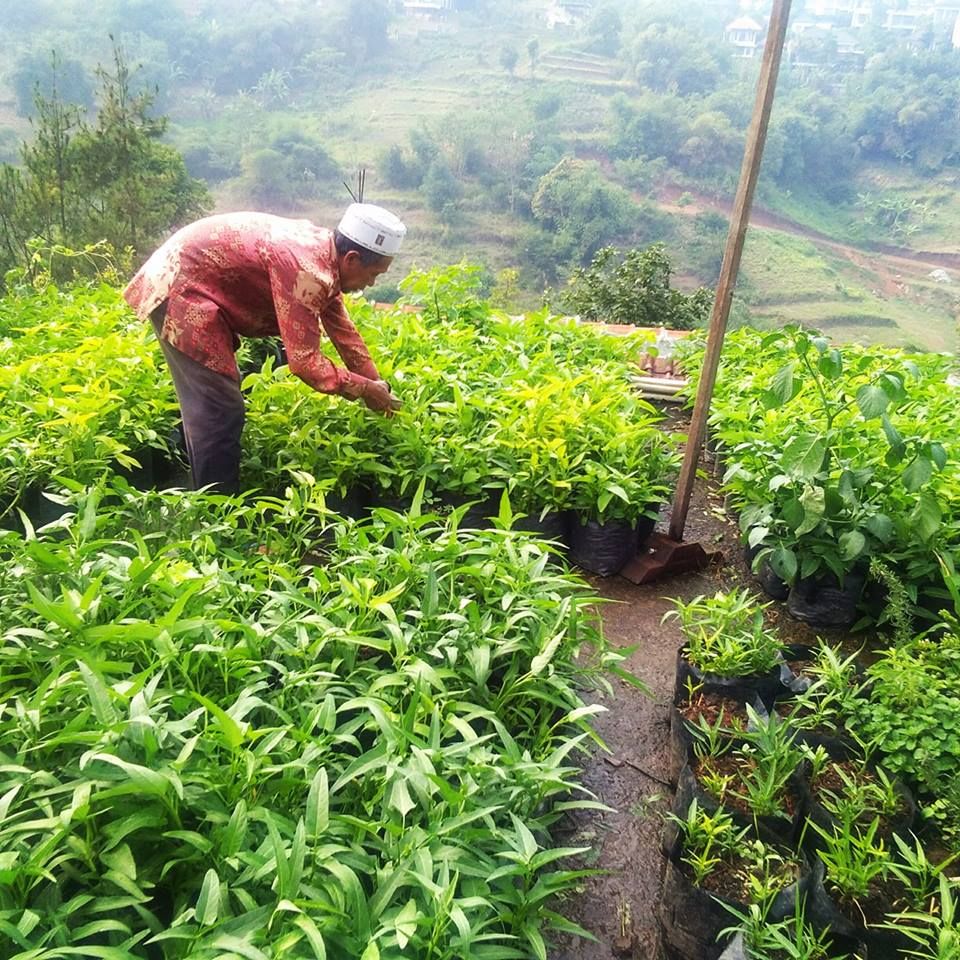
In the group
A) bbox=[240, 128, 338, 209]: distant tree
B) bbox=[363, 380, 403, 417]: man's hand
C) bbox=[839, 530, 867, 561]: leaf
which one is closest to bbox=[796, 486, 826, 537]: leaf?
bbox=[839, 530, 867, 561]: leaf

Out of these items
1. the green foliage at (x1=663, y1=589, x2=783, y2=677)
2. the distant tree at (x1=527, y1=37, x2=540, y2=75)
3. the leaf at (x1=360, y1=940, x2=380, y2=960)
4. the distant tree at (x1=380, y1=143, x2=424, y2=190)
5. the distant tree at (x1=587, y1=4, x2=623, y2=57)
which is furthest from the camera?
the distant tree at (x1=527, y1=37, x2=540, y2=75)

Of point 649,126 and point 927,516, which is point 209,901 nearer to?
point 927,516

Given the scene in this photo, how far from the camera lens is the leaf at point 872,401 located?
2.52 meters

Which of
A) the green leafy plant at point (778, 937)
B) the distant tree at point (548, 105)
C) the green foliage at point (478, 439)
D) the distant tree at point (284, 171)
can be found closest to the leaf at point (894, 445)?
the green foliage at point (478, 439)

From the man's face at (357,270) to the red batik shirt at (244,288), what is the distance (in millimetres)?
35

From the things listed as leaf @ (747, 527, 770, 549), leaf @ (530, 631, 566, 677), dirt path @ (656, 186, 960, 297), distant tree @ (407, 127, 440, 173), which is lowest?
dirt path @ (656, 186, 960, 297)

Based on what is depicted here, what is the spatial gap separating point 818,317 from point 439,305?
6986mm

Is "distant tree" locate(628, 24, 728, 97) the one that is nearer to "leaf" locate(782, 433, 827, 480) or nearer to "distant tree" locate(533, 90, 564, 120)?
"distant tree" locate(533, 90, 564, 120)

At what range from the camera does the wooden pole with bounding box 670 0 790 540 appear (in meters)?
2.73

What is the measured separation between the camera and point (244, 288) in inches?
125

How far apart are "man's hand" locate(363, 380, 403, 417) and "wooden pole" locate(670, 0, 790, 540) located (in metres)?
1.24

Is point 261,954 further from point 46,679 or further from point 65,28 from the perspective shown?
point 65,28

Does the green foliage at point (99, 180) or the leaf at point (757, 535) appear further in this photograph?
the green foliage at point (99, 180)

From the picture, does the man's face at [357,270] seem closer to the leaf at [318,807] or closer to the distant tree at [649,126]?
the leaf at [318,807]
